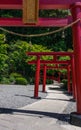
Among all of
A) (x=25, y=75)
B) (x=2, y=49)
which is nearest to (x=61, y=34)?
(x=25, y=75)

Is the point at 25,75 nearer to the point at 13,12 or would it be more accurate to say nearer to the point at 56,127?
the point at 13,12

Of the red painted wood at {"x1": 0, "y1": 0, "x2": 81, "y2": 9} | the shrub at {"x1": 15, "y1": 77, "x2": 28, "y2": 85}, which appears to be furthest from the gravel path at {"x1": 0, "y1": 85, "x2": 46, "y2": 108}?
the shrub at {"x1": 15, "y1": 77, "x2": 28, "y2": 85}

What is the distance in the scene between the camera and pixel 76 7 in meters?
8.94

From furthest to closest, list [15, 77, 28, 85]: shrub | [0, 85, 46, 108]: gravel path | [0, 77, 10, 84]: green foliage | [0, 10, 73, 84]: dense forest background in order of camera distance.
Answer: [0, 10, 73, 84]: dense forest background → [0, 77, 10, 84]: green foliage → [15, 77, 28, 85]: shrub → [0, 85, 46, 108]: gravel path

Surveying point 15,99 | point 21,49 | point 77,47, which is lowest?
point 15,99

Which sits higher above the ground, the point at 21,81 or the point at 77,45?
the point at 77,45

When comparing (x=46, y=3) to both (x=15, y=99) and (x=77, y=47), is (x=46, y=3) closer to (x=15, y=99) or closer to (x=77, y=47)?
(x=77, y=47)

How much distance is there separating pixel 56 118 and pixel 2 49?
832 inches

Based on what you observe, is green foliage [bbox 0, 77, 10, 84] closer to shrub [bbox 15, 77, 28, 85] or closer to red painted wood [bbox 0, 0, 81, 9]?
shrub [bbox 15, 77, 28, 85]

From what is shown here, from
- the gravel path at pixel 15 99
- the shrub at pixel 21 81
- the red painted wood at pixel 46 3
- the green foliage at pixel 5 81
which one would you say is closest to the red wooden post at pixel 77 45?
the red painted wood at pixel 46 3

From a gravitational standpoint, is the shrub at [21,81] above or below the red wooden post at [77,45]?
below

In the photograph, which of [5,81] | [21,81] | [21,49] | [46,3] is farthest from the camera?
[21,49]

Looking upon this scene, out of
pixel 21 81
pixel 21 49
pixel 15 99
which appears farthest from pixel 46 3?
pixel 21 49

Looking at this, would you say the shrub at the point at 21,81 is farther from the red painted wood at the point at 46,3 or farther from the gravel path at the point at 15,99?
the red painted wood at the point at 46,3
